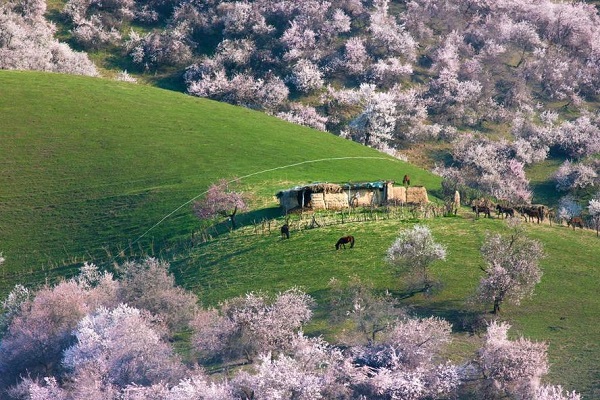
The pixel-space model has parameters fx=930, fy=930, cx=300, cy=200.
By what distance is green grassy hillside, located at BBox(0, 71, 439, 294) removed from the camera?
8712cm

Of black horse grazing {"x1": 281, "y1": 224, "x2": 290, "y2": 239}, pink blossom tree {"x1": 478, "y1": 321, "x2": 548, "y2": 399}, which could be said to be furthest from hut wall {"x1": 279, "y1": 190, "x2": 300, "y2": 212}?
pink blossom tree {"x1": 478, "y1": 321, "x2": 548, "y2": 399}

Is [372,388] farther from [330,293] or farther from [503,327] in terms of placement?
[330,293]

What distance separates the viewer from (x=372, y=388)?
53.8m

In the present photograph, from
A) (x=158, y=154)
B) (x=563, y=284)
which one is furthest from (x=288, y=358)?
(x=158, y=154)

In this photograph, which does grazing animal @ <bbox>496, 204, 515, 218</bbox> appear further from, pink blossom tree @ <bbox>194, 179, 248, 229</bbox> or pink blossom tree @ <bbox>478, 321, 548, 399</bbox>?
pink blossom tree @ <bbox>478, 321, 548, 399</bbox>

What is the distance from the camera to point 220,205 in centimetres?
8725

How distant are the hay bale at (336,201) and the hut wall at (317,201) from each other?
345 millimetres

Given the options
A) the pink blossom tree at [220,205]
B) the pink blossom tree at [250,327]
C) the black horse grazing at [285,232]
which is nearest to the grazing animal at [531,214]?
the black horse grazing at [285,232]

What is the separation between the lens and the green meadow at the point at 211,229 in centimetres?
6688

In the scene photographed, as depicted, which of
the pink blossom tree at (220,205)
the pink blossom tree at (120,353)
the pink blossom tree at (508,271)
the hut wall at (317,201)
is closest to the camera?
the pink blossom tree at (120,353)

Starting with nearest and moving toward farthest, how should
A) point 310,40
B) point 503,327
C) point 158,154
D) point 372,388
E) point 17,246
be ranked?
point 372,388, point 503,327, point 17,246, point 158,154, point 310,40

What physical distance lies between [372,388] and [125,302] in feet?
79.1

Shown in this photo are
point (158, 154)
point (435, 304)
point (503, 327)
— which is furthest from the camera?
point (158, 154)

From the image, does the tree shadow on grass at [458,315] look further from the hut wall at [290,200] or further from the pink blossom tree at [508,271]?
the hut wall at [290,200]
